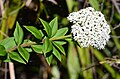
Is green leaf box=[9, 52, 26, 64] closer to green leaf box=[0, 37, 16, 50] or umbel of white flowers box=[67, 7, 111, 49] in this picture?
green leaf box=[0, 37, 16, 50]

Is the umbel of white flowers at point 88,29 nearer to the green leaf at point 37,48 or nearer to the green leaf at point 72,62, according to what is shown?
the green leaf at point 37,48

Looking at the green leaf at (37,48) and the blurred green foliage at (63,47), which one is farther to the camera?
the blurred green foliage at (63,47)

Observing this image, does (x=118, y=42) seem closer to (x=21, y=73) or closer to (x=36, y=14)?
(x=36, y=14)

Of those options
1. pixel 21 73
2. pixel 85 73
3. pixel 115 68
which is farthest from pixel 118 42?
pixel 21 73

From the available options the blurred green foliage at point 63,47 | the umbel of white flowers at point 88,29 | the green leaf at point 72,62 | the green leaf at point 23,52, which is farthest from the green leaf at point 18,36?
the green leaf at point 72,62

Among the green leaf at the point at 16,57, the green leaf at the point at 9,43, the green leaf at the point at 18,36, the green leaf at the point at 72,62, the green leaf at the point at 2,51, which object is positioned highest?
the green leaf at the point at 18,36

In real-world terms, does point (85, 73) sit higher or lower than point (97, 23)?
lower

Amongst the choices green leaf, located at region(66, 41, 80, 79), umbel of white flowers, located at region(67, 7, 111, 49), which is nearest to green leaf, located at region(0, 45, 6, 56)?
umbel of white flowers, located at region(67, 7, 111, 49)

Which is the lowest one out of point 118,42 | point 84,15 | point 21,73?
point 21,73
